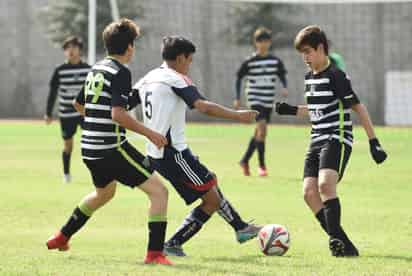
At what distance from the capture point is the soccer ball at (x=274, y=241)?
Answer: 844 centimetres

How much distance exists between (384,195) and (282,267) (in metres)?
5.92

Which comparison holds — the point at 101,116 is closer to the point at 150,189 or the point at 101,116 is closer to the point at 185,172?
the point at 150,189

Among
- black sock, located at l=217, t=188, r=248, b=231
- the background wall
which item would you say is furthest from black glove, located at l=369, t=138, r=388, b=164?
the background wall

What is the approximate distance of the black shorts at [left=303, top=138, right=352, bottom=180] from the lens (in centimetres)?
859

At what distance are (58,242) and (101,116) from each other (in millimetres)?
1173

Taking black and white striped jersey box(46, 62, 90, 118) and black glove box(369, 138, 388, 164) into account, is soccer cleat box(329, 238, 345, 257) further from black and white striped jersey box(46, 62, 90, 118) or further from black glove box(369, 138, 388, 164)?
black and white striped jersey box(46, 62, 90, 118)

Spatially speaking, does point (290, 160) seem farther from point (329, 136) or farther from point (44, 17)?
point (44, 17)

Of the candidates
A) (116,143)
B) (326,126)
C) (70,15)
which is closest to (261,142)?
(326,126)

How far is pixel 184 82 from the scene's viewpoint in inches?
316

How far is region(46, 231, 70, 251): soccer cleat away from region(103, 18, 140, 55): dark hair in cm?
160

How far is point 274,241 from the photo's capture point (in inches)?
332

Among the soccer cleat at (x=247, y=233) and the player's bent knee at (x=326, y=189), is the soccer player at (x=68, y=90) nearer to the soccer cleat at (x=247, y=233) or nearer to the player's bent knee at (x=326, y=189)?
the soccer cleat at (x=247, y=233)

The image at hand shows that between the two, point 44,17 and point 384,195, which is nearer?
point 384,195

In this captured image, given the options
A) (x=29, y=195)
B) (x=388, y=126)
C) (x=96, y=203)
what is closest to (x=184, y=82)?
(x=96, y=203)
